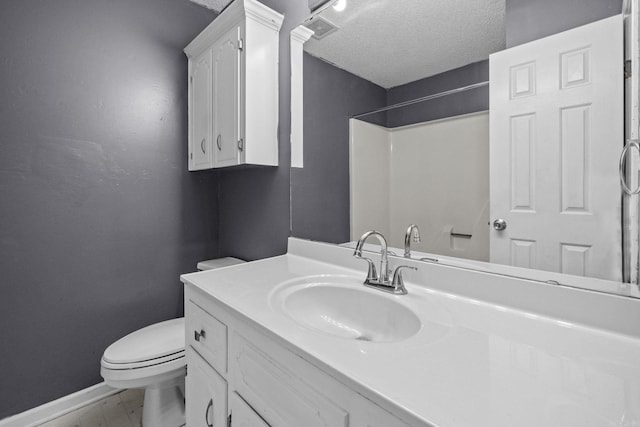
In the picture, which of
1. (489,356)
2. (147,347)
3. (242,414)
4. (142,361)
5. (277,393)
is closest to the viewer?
(489,356)

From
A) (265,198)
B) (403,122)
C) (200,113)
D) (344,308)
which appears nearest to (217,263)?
(265,198)

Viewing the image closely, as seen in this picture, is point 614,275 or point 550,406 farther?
point 614,275

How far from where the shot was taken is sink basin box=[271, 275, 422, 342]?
0.90 m

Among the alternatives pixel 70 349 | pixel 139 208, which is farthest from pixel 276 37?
pixel 70 349

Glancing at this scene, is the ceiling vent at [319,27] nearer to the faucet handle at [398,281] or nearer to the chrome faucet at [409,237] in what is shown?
the chrome faucet at [409,237]

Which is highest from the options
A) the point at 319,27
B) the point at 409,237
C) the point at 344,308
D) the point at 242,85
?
the point at 319,27

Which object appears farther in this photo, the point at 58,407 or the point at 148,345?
the point at 58,407

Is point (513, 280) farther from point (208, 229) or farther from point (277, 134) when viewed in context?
point (208, 229)

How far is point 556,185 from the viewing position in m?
0.77

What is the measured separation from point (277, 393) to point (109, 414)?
59.6 inches

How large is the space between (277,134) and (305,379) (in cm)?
127

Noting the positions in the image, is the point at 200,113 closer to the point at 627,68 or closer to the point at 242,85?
the point at 242,85

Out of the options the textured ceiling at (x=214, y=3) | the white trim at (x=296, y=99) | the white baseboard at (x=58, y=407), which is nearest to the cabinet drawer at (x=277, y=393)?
the white trim at (x=296, y=99)

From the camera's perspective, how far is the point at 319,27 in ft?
4.58
